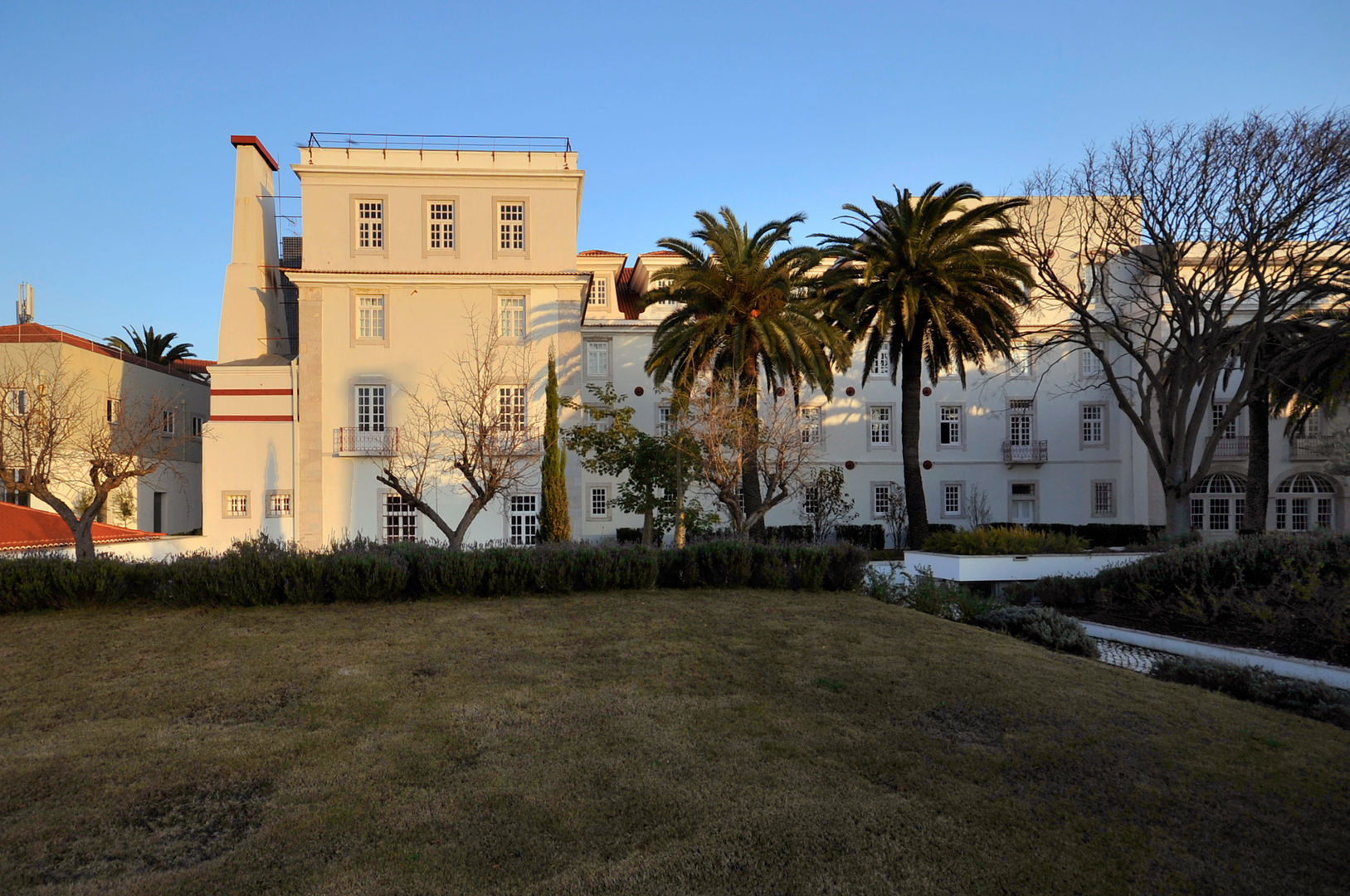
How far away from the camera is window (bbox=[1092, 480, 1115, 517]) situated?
37000mm

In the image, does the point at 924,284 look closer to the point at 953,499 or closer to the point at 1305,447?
the point at 953,499

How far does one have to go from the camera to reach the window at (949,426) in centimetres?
3712

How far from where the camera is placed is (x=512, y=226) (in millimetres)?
30781

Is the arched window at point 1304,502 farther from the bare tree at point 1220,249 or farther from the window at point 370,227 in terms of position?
the window at point 370,227

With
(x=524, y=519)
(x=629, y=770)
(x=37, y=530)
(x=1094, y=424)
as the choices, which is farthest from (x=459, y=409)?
(x=1094, y=424)

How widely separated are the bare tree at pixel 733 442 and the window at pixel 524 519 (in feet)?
27.4

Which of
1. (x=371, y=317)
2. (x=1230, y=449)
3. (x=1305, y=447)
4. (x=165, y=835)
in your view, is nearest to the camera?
(x=165, y=835)

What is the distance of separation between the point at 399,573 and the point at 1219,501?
3695 centimetres

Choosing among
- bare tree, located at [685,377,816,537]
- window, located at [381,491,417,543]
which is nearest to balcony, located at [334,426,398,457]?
window, located at [381,491,417,543]

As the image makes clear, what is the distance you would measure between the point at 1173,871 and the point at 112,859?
6042mm

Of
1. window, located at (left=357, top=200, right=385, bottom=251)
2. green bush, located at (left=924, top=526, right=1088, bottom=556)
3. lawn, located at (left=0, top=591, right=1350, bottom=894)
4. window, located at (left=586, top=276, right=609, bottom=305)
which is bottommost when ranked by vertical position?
lawn, located at (left=0, top=591, right=1350, bottom=894)

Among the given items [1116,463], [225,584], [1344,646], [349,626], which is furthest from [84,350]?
[1116,463]

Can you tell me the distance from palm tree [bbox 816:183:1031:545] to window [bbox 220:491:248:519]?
22118mm

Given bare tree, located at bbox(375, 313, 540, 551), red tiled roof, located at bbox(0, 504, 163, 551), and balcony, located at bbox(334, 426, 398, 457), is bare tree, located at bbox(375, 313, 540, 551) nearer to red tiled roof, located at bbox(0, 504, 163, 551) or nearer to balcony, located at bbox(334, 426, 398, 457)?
balcony, located at bbox(334, 426, 398, 457)
